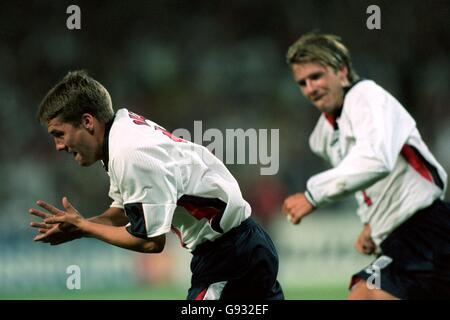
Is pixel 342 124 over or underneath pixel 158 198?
over

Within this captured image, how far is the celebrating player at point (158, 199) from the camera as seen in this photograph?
339 cm

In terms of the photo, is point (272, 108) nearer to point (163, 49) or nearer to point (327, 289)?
point (163, 49)

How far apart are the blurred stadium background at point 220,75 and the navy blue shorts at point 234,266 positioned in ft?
12.1

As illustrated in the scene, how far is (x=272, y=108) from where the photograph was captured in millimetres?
8445

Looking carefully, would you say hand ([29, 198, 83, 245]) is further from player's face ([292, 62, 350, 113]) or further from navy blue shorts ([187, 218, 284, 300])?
player's face ([292, 62, 350, 113])

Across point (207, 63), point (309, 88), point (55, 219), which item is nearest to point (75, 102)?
point (55, 219)

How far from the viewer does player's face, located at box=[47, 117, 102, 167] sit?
3.62 meters

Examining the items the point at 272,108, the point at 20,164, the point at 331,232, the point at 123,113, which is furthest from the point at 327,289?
the point at 123,113

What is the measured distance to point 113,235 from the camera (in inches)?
138

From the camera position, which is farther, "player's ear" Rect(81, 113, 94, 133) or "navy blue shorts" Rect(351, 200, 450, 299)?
"navy blue shorts" Rect(351, 200, 450, 299)

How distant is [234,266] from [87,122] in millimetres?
1028

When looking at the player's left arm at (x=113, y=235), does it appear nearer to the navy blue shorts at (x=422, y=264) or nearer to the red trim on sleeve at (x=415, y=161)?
the navy blue shorts at (x=422, y=264)

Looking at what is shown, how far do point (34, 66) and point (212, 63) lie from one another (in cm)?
206

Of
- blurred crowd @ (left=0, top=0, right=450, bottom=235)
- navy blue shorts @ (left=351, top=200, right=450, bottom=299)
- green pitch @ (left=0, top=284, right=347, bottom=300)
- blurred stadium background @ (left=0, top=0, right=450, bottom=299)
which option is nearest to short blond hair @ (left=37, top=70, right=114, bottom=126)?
navy blue shorts @ (left=351, top=200, right=450, bottom=299)
